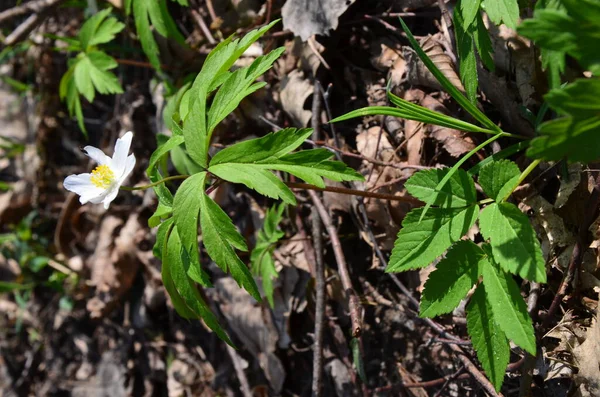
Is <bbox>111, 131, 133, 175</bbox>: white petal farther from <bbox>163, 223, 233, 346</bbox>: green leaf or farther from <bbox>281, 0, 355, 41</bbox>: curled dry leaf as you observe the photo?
<bbox>281, 0, 355, 41</bbox>: curled dry leaf

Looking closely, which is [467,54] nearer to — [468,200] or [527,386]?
[468,200]

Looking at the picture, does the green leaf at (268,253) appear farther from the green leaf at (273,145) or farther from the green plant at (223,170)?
the green leaf at (273,145)

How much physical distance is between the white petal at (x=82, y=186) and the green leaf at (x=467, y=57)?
1271 millimetres

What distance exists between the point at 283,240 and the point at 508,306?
1.30 metres

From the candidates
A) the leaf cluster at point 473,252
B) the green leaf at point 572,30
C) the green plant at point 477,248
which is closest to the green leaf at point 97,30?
the green plant at point 477,248

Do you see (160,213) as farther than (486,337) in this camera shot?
Yes

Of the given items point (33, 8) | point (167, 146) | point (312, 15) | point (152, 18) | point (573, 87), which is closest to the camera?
point (573, 87)

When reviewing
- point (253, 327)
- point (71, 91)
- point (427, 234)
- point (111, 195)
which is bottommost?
point (253, 327)

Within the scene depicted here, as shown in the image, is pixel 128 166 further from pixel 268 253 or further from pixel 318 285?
pixel 318 285

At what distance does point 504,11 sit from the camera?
1.56m

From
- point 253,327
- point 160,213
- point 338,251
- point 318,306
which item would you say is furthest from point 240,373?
point 160,213

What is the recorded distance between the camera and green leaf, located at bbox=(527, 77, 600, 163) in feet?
3.79

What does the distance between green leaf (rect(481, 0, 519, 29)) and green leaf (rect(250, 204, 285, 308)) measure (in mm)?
1163

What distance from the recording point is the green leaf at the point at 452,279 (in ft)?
4.94
